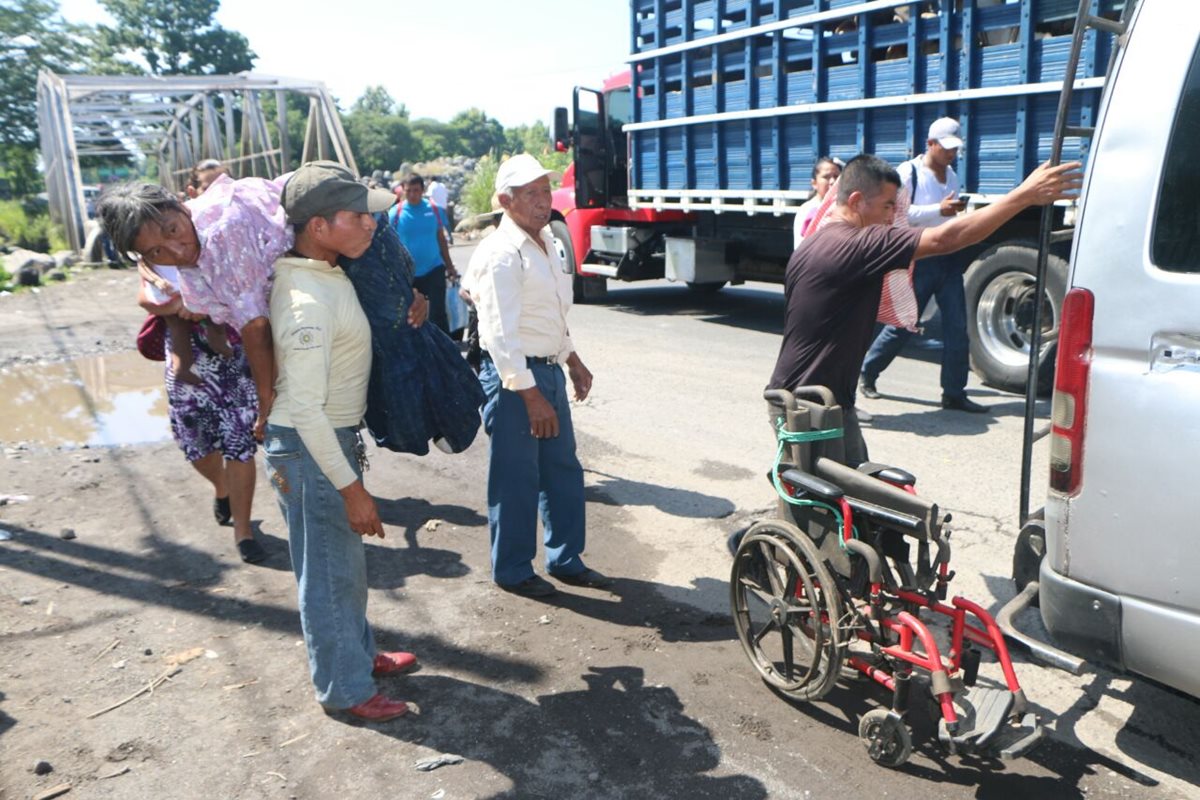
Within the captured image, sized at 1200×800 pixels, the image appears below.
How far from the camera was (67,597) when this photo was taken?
4.36m

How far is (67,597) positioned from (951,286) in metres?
5.62

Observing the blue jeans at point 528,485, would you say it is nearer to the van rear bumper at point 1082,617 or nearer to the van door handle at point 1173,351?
the van rear bumper at point 1082,617

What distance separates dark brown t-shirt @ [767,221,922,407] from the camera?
3402 mm

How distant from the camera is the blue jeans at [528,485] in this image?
4.12 meters

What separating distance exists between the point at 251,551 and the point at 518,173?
2220 mm

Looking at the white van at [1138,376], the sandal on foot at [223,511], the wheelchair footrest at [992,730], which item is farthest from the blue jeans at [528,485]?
the white van at [1138,376]

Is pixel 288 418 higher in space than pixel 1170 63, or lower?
lower

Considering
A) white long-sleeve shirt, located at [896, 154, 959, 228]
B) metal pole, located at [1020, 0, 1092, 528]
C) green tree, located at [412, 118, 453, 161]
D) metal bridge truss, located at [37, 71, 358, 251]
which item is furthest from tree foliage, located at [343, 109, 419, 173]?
metal pole, located at [1020, 0, 1092, 528]

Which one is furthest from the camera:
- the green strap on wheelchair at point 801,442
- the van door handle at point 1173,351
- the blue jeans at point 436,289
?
the blue jeans at point 436,289

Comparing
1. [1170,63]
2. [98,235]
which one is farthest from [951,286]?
[98,235]

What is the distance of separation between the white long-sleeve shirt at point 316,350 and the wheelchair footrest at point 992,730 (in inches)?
74.0

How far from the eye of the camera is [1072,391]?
263cm

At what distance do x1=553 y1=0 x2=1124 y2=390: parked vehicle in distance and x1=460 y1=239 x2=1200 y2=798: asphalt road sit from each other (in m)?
0.89

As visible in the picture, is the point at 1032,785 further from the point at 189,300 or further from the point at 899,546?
the point at 189,300
